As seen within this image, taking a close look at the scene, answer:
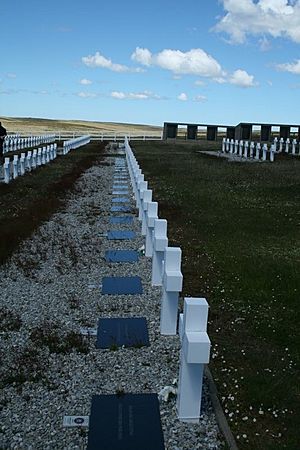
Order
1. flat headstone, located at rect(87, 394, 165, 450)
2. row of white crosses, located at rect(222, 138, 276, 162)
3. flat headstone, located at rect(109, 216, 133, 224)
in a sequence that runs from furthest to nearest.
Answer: row of white crosses, located at rect(222, 138, 276, 162)
flat headstone, located at rect(109, 216, 133, 224)
flat headstone, located at rect(87, 394, 165, 450)

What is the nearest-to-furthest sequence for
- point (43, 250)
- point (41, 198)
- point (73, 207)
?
point (43, 250) → point (73, 207) → point (41, 198)

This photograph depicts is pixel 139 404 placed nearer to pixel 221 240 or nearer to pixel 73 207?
pixel 221 240

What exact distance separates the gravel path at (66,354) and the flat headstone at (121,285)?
11 cm

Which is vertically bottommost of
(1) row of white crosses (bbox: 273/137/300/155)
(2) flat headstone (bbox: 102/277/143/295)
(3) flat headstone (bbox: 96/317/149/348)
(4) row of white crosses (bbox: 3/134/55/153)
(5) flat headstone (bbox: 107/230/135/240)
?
(3) flat headstone (bbox: 96/317/149/348)

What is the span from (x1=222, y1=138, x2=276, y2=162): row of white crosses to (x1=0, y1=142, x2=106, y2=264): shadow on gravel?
36.4 feet

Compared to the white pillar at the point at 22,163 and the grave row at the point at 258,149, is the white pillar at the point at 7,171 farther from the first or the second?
the grave row at the point at 258,149

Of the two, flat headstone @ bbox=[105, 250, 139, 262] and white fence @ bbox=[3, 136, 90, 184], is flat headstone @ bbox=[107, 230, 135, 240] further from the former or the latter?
white fence @ bbox=[3, 136, 90, 184]

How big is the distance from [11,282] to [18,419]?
3318 mm

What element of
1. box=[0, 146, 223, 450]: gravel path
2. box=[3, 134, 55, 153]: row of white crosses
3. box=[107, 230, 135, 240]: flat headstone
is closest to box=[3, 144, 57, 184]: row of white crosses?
box=[3, 134, 55, 153]: row of white crosses

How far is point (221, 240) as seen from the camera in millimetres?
9703

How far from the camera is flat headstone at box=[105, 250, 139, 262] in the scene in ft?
27.5

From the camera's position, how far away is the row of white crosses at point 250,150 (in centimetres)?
2927

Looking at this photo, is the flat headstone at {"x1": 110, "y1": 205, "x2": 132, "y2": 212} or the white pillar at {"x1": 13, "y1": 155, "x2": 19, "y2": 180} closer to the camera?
the flat headstone at {"x1": 110, "y1": 205, "x2": 132, "y2": 212}

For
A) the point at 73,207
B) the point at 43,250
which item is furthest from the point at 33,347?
the point at 73,207
